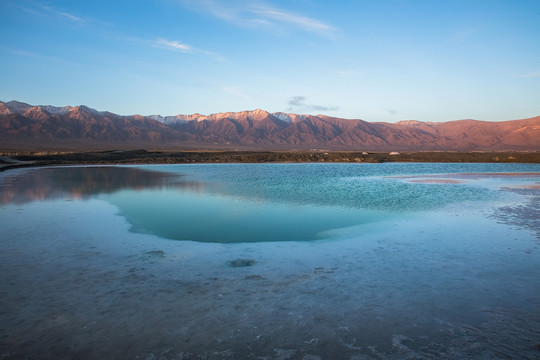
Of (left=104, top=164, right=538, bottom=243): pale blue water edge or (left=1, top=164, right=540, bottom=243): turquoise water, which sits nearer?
(left=104, top=164, right=538, bottom=243): pale blue water edge

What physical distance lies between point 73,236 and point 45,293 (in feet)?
13.9

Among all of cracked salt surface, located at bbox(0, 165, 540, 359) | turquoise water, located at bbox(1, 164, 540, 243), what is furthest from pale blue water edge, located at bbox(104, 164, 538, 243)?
cracked salt surface, located at bbox(0, 165, 540, 359)

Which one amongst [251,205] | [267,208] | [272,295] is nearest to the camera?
[272,295]

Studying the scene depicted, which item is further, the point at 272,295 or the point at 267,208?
the point at 267,208

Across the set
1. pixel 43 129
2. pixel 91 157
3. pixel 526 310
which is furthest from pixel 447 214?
pixel 43 129

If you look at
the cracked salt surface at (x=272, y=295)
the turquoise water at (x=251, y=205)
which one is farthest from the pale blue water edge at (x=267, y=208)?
the cracked salt surface at (x=272, y=295)

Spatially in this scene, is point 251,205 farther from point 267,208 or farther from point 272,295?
point 272,295

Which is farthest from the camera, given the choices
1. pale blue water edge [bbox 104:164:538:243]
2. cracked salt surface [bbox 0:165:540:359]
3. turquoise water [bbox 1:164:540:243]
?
turquoise water [bbox 1:164:540:243]

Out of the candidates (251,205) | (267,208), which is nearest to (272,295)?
(267,208)

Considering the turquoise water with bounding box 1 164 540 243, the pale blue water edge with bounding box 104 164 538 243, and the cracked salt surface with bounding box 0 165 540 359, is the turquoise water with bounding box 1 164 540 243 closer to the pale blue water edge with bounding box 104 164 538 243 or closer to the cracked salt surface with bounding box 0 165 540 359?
the pale blue water edge with bounding box 104 164 538 243

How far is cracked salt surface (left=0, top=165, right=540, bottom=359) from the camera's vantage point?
4570 mm

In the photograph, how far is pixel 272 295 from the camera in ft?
19.9

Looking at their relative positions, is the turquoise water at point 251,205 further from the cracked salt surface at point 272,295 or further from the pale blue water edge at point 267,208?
the cracked salt surface at point 272,295

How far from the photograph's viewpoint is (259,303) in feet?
18.9
